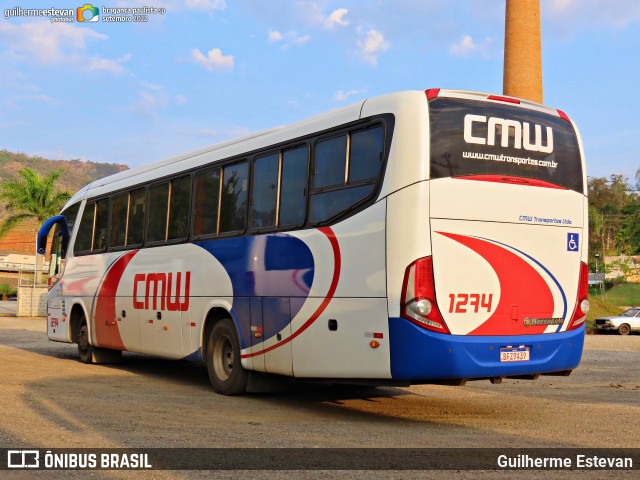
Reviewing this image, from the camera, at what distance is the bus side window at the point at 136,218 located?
1420 centimetres

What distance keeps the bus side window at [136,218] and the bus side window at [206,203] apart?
1.99 meters

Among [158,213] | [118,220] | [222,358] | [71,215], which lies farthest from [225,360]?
[71,215]

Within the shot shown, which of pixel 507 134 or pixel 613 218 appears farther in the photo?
pixel 613 218

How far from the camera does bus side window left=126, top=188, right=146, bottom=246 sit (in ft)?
46.6

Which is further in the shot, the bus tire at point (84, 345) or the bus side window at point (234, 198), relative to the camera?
the bus tire at point (84, 345)

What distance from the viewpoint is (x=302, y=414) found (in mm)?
9969

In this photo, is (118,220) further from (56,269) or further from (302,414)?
(302,414)

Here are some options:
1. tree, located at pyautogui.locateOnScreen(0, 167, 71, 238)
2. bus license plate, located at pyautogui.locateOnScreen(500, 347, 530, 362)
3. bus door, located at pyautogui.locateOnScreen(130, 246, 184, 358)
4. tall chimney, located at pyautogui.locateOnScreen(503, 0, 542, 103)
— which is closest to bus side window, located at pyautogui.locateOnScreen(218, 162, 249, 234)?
bus door, located at pyautogui.locateOnScreen(130, 246, 184, 358)

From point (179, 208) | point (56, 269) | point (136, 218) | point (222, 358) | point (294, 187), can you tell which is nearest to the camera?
point (294, 187)

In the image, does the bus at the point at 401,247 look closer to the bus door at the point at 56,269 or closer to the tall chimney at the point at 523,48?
the bus door at the point at 56,269

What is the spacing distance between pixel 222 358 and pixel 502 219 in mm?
4742

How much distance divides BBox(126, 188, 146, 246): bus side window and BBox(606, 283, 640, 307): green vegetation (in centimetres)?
7022

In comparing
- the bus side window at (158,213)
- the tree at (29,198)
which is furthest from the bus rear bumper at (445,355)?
the tree at (29,198)

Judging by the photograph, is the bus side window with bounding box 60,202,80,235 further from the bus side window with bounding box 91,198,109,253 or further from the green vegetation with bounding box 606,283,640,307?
the green vegetation with bounding box 606,283,640,307
